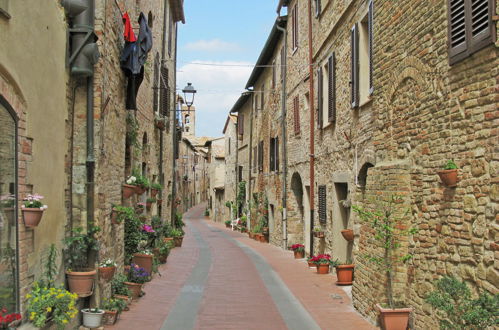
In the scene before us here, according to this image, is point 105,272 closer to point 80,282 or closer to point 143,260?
point 80,282

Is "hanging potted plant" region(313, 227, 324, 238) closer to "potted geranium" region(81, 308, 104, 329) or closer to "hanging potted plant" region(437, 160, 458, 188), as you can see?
"potted geranium" region(81, 308, 104, 329)

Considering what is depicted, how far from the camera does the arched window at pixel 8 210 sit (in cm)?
496

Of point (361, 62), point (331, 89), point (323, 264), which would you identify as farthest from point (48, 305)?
point (331, 89)

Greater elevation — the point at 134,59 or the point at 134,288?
the point at 134,59

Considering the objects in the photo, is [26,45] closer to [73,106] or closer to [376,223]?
[73,106]

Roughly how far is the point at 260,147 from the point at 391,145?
18.8 meters

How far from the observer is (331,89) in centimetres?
1298

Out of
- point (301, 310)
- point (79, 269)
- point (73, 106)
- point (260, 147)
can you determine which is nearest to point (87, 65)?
point (73, 106)

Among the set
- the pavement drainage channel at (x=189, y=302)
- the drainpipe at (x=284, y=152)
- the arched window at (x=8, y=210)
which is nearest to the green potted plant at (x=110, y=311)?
the pavement drainage channel at (x=189, y=302)

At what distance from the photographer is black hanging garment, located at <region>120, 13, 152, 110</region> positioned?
898 centimetres

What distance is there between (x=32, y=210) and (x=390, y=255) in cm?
469

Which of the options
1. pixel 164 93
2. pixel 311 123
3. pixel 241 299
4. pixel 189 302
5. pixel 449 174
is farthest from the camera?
pixel 164 93

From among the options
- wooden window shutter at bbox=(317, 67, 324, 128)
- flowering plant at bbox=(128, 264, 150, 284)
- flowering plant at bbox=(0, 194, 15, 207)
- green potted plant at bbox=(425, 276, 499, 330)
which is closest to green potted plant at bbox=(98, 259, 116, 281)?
flowering plant at bbox=(128, 264, 150, 284)

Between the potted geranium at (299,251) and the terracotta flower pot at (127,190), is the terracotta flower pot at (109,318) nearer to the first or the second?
the terracotta flower pot at (127,190)
